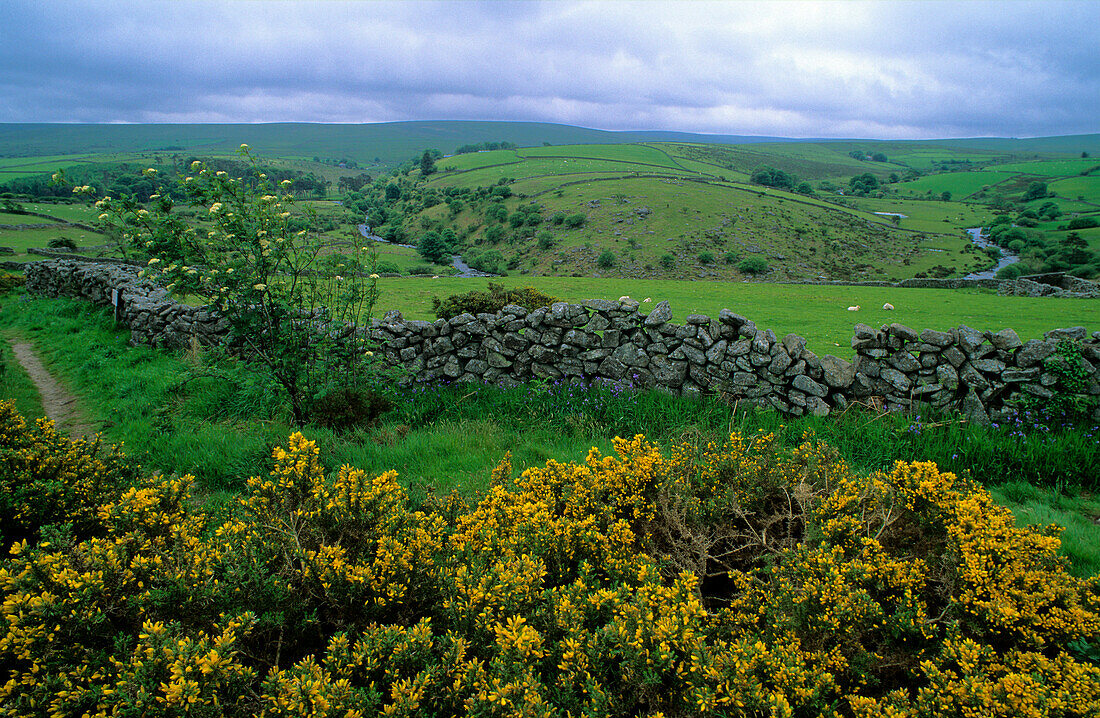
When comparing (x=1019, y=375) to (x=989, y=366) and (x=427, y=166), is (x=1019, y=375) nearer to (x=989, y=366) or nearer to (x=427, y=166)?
(x=989, y=366)

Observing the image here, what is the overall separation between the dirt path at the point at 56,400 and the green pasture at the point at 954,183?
5596 inches

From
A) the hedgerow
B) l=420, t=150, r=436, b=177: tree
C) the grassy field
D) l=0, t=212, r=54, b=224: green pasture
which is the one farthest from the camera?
l=420, t=150, r=436, b=177: tree

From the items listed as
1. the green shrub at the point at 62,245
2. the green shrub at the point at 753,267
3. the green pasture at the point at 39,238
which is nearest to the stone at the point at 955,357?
the green pasture at the point at 39,238

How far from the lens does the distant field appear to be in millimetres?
13367

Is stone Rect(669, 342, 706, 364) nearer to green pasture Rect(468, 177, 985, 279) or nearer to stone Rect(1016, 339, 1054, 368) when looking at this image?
stone Rect(1016, 339, 1054, 368)

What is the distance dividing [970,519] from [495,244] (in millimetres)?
62776

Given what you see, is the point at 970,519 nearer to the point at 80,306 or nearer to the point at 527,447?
the point at 527,447

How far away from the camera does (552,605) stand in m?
3.02

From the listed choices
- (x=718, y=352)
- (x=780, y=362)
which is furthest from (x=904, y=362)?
(x=718, y=352)

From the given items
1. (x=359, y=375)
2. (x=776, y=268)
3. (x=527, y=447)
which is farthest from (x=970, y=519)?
(x=776, y=268)

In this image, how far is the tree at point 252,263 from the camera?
683 cm

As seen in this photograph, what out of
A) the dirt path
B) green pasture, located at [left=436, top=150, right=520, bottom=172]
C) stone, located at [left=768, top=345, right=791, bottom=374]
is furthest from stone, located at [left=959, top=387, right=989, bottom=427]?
green pasture, located at [left=436, top=150, right=520, bottom=172]

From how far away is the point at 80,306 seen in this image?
1612 cm

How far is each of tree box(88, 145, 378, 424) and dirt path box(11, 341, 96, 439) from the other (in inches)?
97.0
